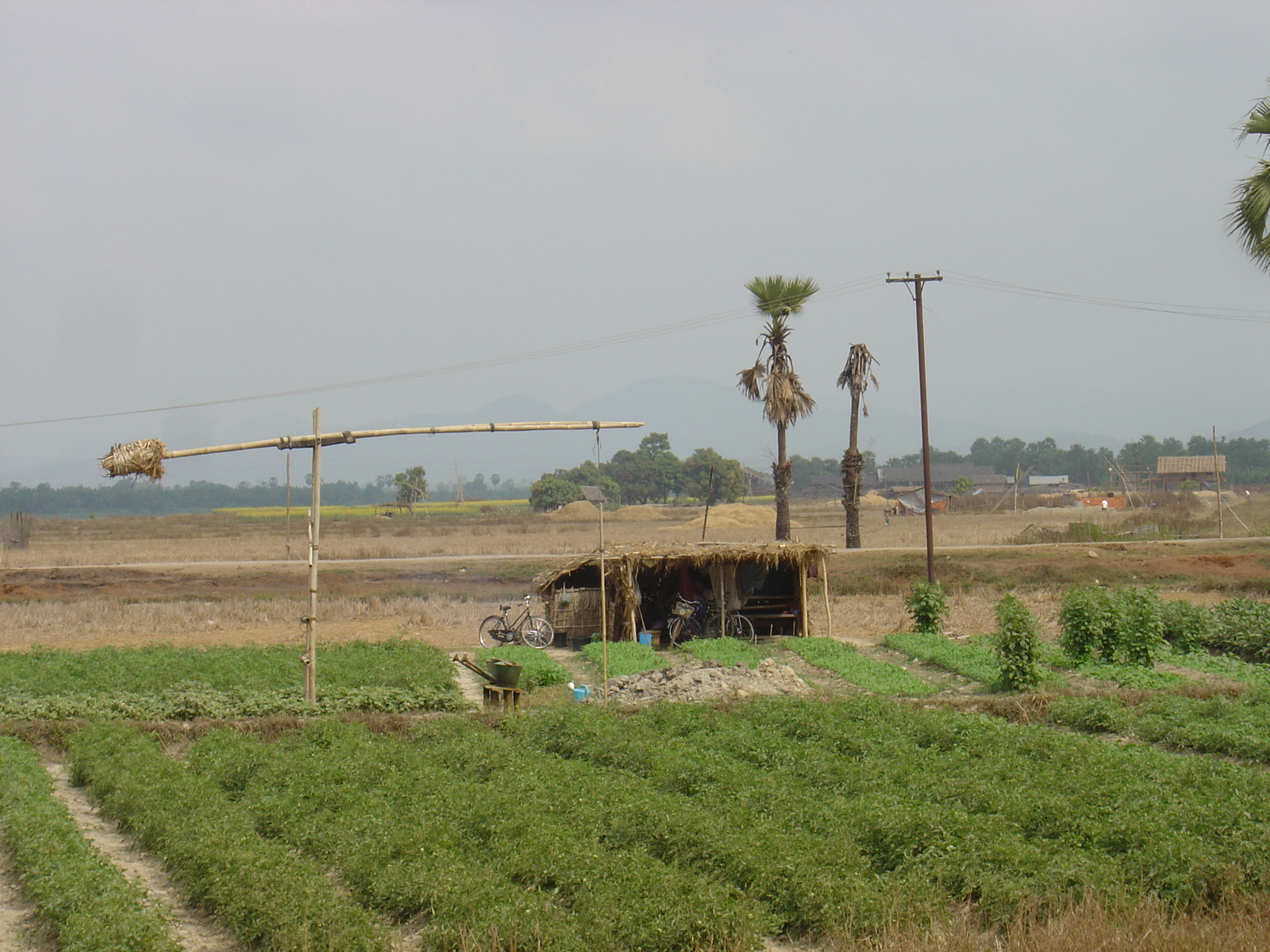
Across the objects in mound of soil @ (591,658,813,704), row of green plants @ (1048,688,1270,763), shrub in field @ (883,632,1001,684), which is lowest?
shrub in field @ (883,632,1001,684)

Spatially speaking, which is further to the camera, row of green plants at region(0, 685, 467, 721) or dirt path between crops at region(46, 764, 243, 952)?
row of green plants at region(0, 685, 467, 721)

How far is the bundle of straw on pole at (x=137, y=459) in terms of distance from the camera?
1652 cm

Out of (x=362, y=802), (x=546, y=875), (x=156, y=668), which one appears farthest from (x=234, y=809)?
(x=156, y=668)

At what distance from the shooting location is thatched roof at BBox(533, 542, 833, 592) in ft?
80.2

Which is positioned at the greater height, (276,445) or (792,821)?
(276,445)

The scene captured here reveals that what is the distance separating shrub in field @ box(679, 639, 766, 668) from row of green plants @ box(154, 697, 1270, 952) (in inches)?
314

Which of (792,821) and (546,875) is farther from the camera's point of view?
(792,821)

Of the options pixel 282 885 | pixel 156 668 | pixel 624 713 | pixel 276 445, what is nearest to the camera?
pixel 282 885

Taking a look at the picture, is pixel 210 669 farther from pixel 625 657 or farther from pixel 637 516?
pixel 637 516

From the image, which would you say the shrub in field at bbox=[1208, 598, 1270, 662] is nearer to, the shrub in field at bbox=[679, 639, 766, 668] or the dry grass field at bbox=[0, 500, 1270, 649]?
the dry grass field at bbox=[0, 500, 1270, 649]

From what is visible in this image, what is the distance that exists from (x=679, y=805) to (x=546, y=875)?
1883 mm

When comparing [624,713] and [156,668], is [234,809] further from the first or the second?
[156,668]

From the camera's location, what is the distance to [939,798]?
10133 mm

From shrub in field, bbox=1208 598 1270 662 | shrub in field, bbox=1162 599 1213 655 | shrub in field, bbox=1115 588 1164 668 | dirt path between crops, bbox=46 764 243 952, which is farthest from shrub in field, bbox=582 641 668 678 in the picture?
shrub in field, bbox=1208 598 1270 662
